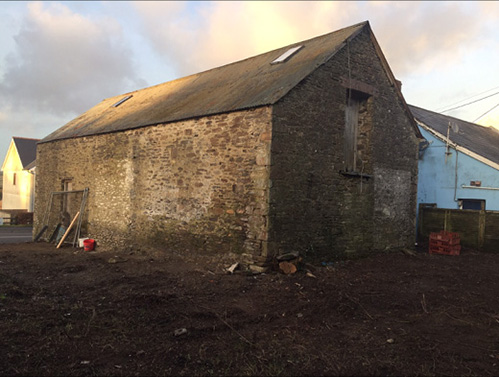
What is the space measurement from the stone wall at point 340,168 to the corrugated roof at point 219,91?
1.35 feet

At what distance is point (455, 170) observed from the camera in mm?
16141

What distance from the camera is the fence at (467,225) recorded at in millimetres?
12812

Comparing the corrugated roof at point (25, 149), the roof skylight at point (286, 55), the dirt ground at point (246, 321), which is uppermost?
the roof skylight at point (286, 55)

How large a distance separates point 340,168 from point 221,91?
4.58 m

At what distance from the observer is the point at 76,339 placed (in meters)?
4.87

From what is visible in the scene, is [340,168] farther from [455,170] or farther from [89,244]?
[89,244]

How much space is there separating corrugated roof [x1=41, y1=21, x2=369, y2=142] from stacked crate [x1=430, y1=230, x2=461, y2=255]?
7263 mm

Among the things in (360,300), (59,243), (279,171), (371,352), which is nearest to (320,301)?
(360,300)

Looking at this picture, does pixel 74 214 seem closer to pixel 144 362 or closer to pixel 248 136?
pixel 248 136

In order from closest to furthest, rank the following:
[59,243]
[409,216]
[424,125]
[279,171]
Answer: [279,171], [409,216], [59,243], [424,125]

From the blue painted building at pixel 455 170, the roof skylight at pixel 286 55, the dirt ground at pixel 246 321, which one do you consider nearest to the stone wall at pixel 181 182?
the dirt ground at pixel 246 321

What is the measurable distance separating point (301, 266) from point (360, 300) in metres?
2.37

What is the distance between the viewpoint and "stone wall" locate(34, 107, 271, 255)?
9.16 m

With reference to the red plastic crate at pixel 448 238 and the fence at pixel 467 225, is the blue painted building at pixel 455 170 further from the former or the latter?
the red plastic crate at pixel 448 238
